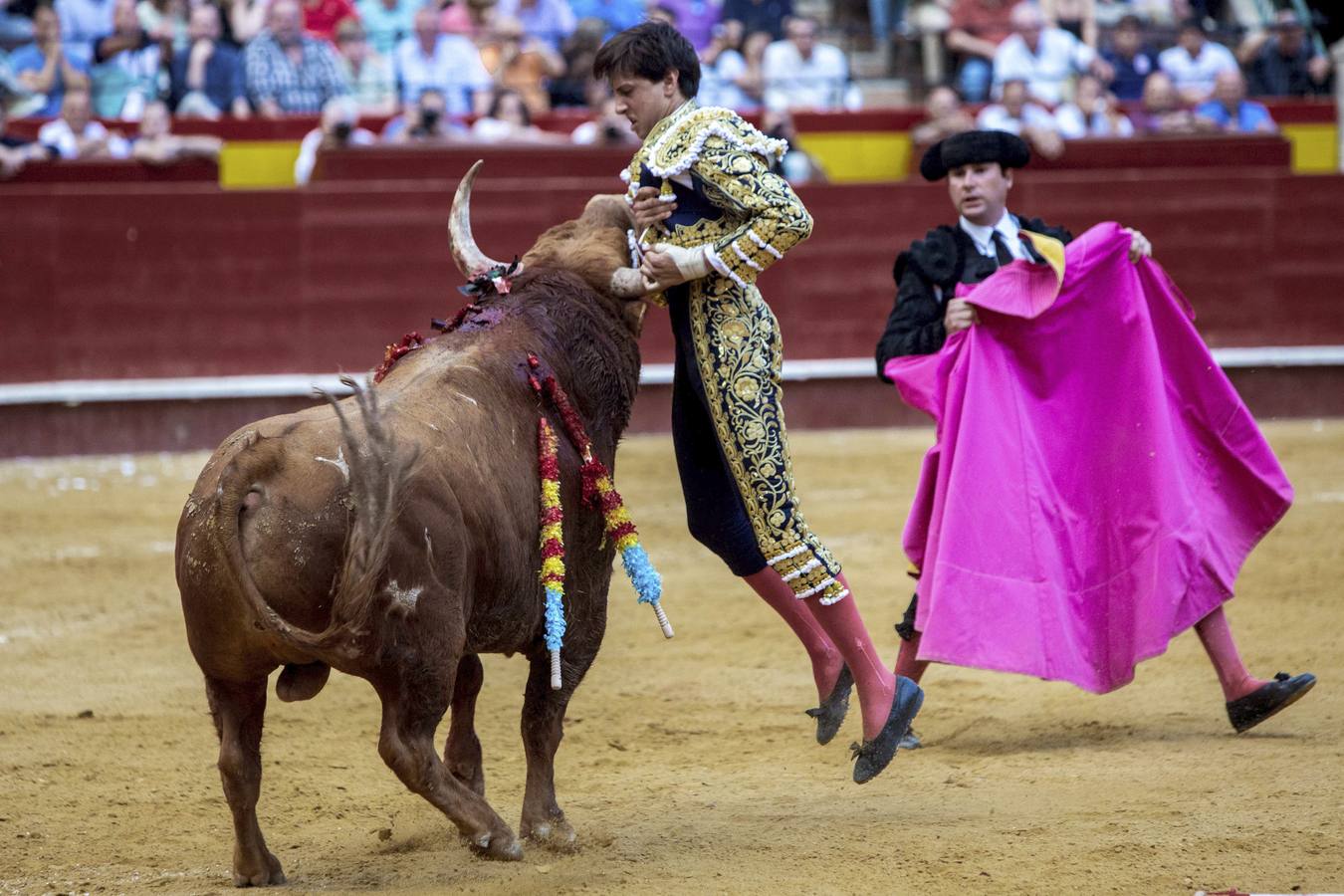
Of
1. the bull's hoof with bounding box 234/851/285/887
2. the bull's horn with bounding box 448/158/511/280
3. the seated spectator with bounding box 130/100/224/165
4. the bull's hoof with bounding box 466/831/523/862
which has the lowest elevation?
the bull's hoof with bounding box 234/851/285/887

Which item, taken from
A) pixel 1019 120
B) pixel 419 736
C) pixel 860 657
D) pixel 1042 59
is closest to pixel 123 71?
pixel 1019 120

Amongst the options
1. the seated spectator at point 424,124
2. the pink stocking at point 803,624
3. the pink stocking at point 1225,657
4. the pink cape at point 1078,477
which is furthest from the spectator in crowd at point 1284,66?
the pink stocking at point 803,624

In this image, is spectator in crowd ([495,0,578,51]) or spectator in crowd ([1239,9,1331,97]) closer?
spectator in crowd ([495,0,578,51])

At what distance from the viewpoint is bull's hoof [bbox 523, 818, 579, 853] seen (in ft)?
10.3

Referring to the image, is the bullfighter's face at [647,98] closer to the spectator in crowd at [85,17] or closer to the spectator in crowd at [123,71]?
the spectator in crowd at [123,71]

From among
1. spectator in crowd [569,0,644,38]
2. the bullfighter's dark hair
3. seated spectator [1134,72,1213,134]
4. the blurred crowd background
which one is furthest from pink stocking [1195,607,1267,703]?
spectator in crowd [569,0,644,38]

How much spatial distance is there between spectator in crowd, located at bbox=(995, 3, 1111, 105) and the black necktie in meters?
5.59

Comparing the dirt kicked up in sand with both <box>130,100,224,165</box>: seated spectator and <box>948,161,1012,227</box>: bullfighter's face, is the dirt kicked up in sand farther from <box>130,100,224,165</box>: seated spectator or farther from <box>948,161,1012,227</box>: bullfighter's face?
<box>130,100,224,165</box>: seated spectator

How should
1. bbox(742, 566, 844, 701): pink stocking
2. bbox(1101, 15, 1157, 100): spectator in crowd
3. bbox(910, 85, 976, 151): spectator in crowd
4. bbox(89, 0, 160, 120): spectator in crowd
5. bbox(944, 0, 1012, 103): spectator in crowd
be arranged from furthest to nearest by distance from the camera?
bbox(1101, 15, 1157, 100): spectator in crowd → bbox(944, 0, 1012, 103): spectator in crowd → bbox(910, 85, 976, 151): spectator in crowd → bbox(89, 0, 160, 120): spectator in crowd → bbox(742, 566, 844, 701): pink stocking

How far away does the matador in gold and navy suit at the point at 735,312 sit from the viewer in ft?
10.5

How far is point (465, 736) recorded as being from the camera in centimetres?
333

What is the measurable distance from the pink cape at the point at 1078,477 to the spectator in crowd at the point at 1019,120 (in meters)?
5.09

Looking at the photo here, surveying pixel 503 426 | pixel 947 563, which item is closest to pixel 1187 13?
pixel 947 563

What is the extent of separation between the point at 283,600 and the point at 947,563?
1.61 meters
